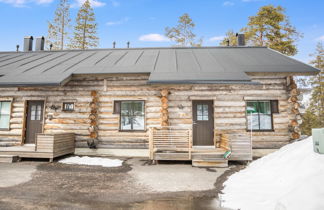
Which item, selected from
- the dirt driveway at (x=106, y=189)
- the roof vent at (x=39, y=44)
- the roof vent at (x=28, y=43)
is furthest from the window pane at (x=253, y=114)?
the roof vent at (x=28, y=43)

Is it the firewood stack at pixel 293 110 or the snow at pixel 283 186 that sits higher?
the firewood stack at pixel 293 110

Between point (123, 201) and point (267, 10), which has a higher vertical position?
point (267, 10)

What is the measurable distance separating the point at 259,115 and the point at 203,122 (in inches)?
97.1

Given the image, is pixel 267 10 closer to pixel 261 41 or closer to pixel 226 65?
pixel 261 41

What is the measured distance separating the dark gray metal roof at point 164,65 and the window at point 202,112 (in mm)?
1581

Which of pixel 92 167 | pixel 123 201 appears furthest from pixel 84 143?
pixel 123 201

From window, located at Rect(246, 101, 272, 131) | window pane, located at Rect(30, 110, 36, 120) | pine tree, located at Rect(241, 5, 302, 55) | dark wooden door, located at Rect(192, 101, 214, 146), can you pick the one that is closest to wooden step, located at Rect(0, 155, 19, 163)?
window pane, located at Rect(30, 110, 36, 120)

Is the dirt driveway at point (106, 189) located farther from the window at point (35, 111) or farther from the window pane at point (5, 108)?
the window pane at point (5, 108)

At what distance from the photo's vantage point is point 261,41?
55.0 feet

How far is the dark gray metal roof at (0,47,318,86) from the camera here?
6.88 metres

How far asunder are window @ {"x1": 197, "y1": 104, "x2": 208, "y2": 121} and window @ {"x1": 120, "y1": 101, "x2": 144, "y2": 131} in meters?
2.54

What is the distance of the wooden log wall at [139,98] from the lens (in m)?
7.52

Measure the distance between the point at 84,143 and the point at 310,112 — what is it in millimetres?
22314

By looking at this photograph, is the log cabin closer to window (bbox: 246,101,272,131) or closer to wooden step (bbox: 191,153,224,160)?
window (bbox: 246,101,272,131)
